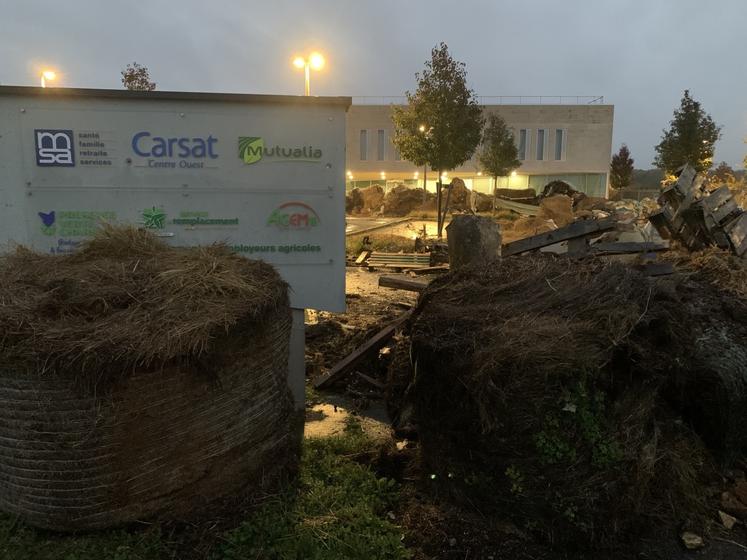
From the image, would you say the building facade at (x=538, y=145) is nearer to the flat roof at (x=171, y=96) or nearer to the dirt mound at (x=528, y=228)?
the dirt mound at (x=528, y=228)

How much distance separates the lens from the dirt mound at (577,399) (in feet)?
9.76

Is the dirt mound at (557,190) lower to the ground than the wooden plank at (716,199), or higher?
higher

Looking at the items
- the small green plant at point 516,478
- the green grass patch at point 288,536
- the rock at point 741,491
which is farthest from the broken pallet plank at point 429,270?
the small green plant at point 516,478

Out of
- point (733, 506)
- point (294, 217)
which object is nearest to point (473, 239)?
point (294, 217)

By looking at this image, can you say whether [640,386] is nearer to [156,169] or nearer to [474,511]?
[474,511]

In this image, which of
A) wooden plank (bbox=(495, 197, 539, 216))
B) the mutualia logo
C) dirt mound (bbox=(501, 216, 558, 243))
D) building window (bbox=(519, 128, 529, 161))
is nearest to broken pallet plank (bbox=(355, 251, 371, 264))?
dirt mound (bbox=(501, 216, 558, 243))

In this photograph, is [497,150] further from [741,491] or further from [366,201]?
[741,491]

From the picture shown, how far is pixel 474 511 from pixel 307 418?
2.04 m

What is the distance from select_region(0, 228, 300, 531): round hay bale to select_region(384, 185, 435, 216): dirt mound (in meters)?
28.9

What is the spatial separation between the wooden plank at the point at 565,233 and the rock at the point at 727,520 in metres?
3.13

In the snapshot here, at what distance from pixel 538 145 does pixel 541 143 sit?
310mm

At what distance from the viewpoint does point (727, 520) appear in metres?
3.40

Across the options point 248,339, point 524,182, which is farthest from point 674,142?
point 248,339

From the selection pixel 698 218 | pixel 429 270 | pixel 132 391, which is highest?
pixel 698 218
